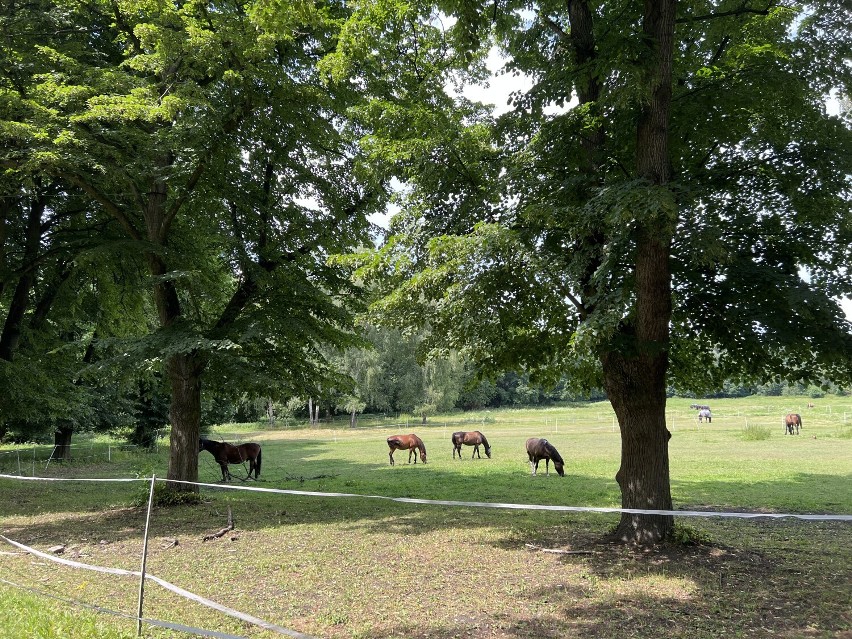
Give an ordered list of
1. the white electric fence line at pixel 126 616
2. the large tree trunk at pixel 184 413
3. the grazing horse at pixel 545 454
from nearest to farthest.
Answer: the white electric fence line at pixel 126 616, the large tree trunk at pixel 184 413, the grazing horse at pixel 545 454

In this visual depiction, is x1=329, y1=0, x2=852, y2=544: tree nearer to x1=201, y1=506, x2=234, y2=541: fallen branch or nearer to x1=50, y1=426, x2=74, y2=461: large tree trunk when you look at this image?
x1=201, y1=506, x2=234, y2=541: fallen branch

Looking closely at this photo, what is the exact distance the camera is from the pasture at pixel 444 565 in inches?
223

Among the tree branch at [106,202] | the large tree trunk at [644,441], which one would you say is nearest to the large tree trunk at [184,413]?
the tree branch at [106,202]

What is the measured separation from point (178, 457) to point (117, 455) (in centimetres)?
2043

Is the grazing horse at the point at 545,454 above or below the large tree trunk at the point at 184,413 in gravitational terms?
below

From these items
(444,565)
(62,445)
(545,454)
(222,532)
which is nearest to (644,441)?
(444,565)

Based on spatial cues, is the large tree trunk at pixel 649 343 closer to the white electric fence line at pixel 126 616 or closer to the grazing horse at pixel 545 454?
the white electric fence line at pixel 126 616

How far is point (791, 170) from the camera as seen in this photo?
25.4 feet

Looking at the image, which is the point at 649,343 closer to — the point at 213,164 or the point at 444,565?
the point at 444,565

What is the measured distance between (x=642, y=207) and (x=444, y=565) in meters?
5.22

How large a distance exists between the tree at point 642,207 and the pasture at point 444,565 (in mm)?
1715

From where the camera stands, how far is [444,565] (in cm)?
802

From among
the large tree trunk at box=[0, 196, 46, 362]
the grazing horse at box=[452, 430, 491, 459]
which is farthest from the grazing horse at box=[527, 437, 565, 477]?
the large tree trunk at box=[0, 196, 46, 362]

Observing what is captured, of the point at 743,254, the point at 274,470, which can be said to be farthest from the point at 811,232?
the point at 274,470
